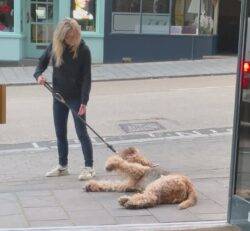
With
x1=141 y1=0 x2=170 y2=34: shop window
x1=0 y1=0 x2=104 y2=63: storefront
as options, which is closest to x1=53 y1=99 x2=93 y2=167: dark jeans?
x1=0 y1=0 x2=104 y2=63: storefront

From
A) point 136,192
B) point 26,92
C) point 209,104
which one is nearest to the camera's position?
point 136,192

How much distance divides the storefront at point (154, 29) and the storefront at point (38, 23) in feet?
1.04

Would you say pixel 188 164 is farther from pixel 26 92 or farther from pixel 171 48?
pixel 171 48

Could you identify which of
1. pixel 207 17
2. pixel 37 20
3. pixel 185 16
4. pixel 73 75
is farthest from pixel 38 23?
pixel 73 75

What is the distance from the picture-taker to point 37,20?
1972 centimetres

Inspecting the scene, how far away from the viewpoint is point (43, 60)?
23.5 feet

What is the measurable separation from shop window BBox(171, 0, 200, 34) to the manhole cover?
9735 mm

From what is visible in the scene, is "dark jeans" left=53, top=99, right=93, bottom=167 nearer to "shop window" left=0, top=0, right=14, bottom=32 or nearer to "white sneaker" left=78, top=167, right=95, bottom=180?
"white sneaker" left=78, top=167, right=95, bottom=180

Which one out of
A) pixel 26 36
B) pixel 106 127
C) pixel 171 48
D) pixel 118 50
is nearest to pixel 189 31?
pixel 171 48

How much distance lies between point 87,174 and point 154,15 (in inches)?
526

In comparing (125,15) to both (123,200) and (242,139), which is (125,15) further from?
(242,139)

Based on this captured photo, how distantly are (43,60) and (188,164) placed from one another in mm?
2054

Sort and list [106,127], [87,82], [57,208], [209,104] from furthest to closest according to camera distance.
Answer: [209,104] → [106,127] → [87,82] → [57,208]

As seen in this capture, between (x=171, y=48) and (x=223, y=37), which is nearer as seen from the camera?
(x=171, y=48)
